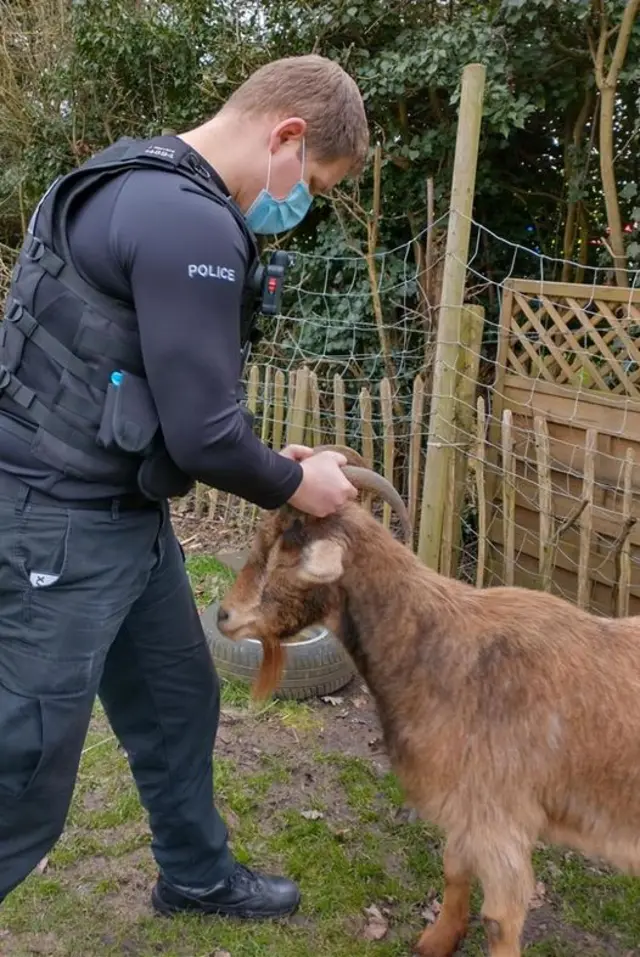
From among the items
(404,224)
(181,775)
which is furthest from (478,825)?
(404,224)

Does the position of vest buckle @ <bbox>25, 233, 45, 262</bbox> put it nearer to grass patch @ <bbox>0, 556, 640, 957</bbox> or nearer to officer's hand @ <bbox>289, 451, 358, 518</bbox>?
officer's hand @ <bbox>289, 451, 358, 518</bbox>

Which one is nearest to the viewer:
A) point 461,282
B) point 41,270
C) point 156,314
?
point 156,314

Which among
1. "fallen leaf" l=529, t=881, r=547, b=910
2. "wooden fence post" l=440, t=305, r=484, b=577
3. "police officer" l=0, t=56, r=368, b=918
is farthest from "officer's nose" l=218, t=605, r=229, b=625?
"wooden fence post" l=440, t=305, r=484, b=577

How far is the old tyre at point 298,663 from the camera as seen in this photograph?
15.1 ft

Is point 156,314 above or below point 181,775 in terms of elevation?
above

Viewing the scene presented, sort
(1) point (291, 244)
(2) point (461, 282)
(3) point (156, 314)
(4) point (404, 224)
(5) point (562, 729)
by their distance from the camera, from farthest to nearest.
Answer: (1) point (291, 244), (4) point (404, 224), (2) point (461, 282), (5) point (562, 729), (3) point (156, 314)

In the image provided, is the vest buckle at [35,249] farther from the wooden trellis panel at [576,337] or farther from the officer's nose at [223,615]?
the wooden trellis panel at [576,337]

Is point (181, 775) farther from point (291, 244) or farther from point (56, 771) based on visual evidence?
point (291, 244)

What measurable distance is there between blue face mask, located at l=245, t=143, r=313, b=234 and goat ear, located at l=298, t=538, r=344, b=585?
0.98 meters

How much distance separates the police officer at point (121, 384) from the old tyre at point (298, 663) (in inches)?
83.8

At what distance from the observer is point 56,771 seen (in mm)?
2334

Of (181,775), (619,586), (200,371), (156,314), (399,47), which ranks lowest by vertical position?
(181,775)

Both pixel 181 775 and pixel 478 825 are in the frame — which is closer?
pixel 478 825

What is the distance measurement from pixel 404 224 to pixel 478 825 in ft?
21.5
